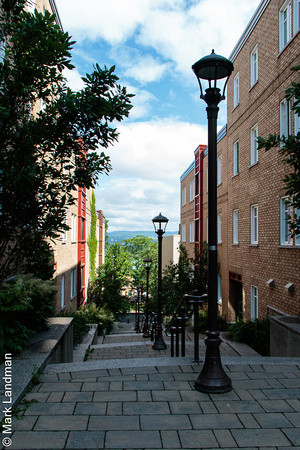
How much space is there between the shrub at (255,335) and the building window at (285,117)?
5.90m

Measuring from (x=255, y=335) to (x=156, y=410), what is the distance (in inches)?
286

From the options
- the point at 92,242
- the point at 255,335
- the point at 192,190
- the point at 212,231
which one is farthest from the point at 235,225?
Result: the point at 92,242

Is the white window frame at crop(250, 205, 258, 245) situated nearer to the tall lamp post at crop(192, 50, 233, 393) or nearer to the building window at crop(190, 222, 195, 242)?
the tall lamp post at crop(192, 50, 233, 393)

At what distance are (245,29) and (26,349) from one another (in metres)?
14.9

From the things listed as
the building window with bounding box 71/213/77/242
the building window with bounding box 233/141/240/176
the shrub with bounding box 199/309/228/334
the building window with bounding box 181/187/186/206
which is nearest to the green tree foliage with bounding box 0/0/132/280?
the shrub with bounding box 199/309/228/334

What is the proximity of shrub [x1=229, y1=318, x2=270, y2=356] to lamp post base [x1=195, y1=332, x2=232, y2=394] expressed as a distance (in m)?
5.74

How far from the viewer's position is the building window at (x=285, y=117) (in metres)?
11.1

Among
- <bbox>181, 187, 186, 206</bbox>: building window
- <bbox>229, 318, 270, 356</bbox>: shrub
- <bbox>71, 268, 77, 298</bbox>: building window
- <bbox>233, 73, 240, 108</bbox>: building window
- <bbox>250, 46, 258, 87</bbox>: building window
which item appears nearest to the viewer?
<bbox>229, 318, 270, 356</bbox>: shrub

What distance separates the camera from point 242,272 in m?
15.6

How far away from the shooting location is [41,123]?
532 centimetres

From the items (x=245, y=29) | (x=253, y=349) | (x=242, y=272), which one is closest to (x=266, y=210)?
(x=242, y=272)

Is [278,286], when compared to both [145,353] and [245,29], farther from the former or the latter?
[245,29]

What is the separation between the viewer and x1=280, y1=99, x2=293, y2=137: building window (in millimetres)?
11125
